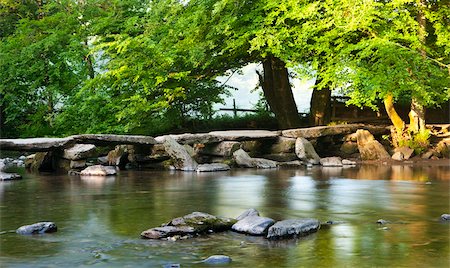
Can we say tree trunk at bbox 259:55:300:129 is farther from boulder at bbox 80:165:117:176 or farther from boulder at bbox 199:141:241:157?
boulder at bbox 80:165:117:176

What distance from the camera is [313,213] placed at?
702 cm

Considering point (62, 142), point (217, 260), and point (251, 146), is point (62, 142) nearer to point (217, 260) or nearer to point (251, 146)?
point (251, 146)

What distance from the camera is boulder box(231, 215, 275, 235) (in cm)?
560

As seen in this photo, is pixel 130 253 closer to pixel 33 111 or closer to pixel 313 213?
pixel 313 213

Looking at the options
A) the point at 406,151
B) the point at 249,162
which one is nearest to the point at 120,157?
the point at 249,162

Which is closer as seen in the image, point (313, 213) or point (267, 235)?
point (267, 235)

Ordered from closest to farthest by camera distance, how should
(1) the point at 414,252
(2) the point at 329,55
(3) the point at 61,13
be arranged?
1. (1) the point at 414,252
2. (2) the point at 329,55
3. (3) the point at 61,13

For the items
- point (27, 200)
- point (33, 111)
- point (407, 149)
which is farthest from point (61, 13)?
point (27, 200)

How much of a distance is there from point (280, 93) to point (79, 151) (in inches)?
318

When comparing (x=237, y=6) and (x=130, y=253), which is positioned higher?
(x=237, y=6)

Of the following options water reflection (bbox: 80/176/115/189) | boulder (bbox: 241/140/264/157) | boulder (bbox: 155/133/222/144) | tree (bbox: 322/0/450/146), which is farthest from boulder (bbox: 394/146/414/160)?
water reflection (bbox: 80/176/115/189)

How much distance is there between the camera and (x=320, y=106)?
2147 cm

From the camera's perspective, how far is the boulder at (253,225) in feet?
18.4

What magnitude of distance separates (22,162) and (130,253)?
16.6 meters
